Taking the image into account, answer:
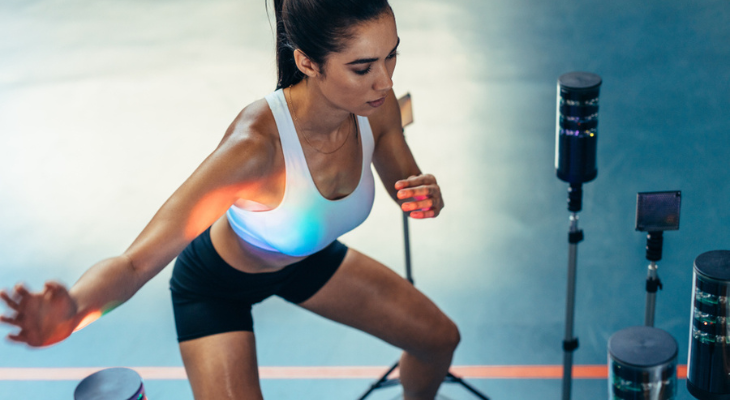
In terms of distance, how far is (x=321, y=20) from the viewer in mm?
1887

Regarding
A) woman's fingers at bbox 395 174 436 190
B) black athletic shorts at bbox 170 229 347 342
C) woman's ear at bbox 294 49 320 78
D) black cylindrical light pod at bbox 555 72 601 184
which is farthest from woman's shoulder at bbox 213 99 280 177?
black cylindrical light pod at bbox 555 72 601 184

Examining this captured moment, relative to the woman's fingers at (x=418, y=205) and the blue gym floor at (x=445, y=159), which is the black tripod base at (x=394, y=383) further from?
the woman's fingers at (x=418, y=205)

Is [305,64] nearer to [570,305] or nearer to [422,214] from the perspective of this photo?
[422,214]

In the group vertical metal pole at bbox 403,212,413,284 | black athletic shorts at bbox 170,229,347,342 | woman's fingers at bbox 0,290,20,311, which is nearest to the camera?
woman's fingers at bbox 0,290,20,311

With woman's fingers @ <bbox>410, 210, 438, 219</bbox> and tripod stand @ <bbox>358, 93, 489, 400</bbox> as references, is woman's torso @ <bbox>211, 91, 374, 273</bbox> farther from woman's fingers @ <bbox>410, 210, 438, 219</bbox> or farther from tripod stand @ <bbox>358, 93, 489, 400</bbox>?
tripod stand @ <bbox>358, 93, 489, 400</bbox>

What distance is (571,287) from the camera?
2.64m

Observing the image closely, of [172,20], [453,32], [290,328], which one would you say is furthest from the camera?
[172,20]

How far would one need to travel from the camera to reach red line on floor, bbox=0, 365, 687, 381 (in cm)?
307

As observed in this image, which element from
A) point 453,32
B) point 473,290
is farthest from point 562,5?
point 473,290

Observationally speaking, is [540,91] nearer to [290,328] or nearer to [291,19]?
[290,328]

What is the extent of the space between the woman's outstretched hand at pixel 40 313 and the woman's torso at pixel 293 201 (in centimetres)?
61

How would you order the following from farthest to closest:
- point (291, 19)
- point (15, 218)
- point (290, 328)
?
point (15, 218)
point (290, 328)
point (291, 19)

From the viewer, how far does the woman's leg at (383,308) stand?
8.17ft

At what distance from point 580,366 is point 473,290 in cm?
65
